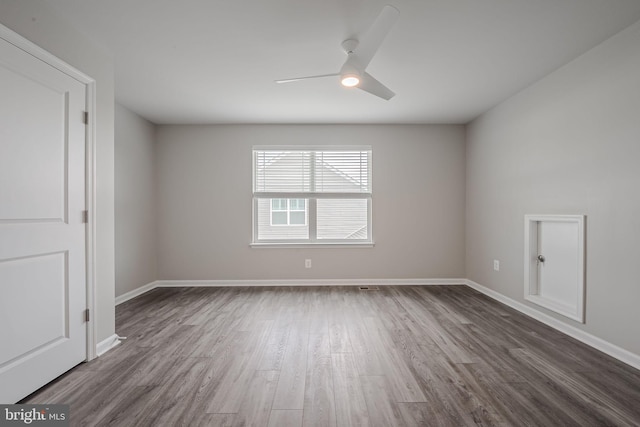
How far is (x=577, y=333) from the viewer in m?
2.55

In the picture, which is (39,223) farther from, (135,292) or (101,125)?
(135,292)

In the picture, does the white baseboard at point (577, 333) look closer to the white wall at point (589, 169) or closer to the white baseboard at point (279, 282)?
the white wall at point (589, 169)

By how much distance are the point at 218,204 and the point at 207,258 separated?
0.82 meters

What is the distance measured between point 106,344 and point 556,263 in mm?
4083

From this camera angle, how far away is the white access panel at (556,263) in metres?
2.58

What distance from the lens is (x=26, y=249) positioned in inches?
67.9

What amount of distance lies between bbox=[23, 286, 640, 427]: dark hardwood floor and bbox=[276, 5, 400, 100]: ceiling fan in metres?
2.14

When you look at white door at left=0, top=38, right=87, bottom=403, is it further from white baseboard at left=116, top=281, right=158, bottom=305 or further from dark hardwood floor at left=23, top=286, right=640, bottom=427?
white baseboard at left=116, top=281, right=158, bottom=305

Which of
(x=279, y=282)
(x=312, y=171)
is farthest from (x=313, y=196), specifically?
(x=279, y=282)

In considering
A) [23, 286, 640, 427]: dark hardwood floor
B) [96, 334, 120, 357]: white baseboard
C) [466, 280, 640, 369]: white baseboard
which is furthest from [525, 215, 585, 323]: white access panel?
[96, 334, 120, 357]: white baseboard

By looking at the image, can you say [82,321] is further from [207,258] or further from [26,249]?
[207,258]

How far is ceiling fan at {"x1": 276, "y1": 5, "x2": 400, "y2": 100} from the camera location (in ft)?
5.84

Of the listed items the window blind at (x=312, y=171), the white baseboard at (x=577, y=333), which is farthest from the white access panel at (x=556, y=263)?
the window blind at (x=312, y=171)

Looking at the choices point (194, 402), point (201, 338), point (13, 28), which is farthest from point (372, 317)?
point (13, 28)
